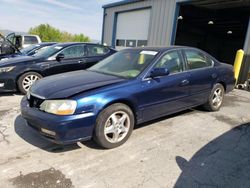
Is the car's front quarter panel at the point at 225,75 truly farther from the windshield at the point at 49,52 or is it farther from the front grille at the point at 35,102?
the windshield at the point at 49,52

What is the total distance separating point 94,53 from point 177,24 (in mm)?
8827

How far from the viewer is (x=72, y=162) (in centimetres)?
311

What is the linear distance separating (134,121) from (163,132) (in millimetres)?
675

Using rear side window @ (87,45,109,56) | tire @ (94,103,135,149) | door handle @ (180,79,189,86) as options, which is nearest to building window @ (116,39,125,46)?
rear side window @ (87,45,109,56)

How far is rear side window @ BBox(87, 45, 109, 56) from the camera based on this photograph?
7.48m

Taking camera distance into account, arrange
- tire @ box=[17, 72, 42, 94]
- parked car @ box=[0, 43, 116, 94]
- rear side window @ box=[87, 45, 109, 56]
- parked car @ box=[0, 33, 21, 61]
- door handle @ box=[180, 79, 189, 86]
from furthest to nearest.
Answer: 1. parked car @ box=[0, 33, 21, 61]
2. rear side window @ box=[87, 45, 109, 56]
3. tire @ box=[17, 72, 42, 94]
4. parked car @ box=[0, 43, 116, 94]
5. door handle @ box=[180, 79, 189, 86]

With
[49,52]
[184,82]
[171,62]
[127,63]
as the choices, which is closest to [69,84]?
[127,63]

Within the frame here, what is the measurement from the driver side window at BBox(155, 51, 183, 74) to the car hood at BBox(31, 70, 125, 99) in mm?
890

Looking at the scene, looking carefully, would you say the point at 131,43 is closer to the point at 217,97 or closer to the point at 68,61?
the point at 68,61

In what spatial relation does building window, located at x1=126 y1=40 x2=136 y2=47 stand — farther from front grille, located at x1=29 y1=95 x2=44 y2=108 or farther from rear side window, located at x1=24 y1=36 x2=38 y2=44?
front grille, located at x1=29 y1=95 x2=44 y2=108

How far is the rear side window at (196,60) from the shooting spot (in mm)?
4645

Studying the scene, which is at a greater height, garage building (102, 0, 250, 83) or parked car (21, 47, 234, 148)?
garage building (102, 0, 250, 83)

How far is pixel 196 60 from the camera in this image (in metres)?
4.83

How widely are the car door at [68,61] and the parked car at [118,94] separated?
251 centimetres
